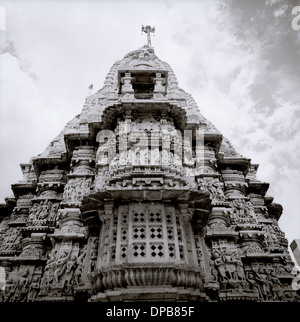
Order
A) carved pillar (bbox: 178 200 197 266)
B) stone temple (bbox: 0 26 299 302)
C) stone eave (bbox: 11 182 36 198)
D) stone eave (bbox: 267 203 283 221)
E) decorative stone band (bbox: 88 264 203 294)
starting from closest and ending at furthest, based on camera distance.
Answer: decorative stone band (bbox: 88 264 203 294) → stone temple (bbox: 0 26 299 302) → carved pillar (bbox: 178 200 197 266) → stone eave (bbox: 11 182 36 198) → stone eave (bbox: 267 203 283 221)

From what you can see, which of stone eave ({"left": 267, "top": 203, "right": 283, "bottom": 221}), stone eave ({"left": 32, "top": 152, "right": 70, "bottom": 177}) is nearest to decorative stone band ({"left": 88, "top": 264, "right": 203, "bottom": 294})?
stone eave ({"left": 32, "top": 152, "right": 70, "bottom": 177})

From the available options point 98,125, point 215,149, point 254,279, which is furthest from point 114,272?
point 215,149

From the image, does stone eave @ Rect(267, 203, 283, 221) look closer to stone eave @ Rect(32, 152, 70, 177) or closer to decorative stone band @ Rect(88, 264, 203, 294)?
decorative stone band @ Rect(88, 264, 203, 294)

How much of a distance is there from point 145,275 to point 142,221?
1.66m

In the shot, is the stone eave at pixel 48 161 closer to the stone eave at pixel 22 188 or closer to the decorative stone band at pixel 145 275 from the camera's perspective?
the stone eave at pixel 22 188

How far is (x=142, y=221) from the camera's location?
8.87 metres

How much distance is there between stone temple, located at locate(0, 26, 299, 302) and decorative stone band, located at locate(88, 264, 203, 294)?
0.03 m

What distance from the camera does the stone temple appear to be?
26.9 feet

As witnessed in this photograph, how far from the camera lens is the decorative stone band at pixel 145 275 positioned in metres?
7.68

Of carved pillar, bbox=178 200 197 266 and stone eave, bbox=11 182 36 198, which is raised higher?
stone eave, bbox=11 182 36 198

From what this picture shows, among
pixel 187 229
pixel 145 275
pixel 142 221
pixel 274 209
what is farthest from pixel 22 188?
pixel 274 209

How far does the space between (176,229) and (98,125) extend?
708cm

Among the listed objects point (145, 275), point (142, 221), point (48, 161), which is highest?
point (48, 161)

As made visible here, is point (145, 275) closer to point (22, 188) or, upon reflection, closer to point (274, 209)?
point (22, 188)
